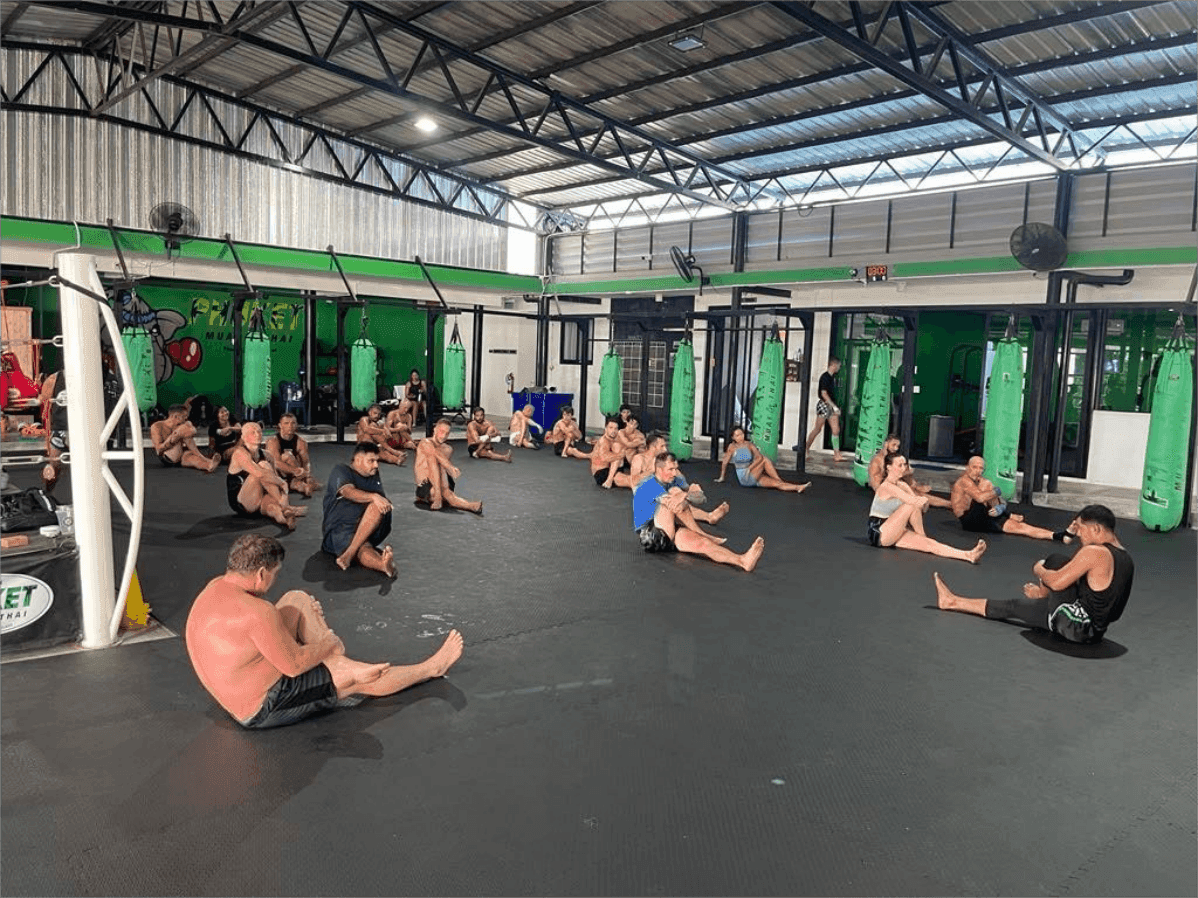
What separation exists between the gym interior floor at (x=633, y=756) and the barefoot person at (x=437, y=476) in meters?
2.70

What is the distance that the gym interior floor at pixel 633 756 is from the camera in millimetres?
2758

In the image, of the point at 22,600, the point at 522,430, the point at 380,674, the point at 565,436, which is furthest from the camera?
the point at 522,430

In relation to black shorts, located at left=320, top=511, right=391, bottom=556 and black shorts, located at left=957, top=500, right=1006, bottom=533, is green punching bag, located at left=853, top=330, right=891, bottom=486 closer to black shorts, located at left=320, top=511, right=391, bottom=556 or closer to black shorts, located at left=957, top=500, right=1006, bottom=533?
black shorts, located at left=957, top=500, right=1006, bottom=533

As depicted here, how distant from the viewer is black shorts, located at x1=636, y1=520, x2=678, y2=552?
23.5 ft

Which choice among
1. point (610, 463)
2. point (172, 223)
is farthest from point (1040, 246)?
point (172, 223)

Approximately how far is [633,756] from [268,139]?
15.5 metres

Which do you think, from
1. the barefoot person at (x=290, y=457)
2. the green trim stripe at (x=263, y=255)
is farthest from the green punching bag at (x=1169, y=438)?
the green trim stripe at (x=263, y=255)

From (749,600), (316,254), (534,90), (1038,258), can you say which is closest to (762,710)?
(749,600)

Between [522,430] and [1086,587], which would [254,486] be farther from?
[522,430]

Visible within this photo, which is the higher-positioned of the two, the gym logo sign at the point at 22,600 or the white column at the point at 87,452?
the white column at the point at 87,452

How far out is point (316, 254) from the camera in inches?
646

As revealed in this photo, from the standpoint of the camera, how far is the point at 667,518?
7125 mm

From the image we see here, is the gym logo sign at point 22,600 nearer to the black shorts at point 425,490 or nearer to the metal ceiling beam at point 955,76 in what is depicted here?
the black shorts at point 425,490

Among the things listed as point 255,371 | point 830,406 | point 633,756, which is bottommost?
point 633,756
